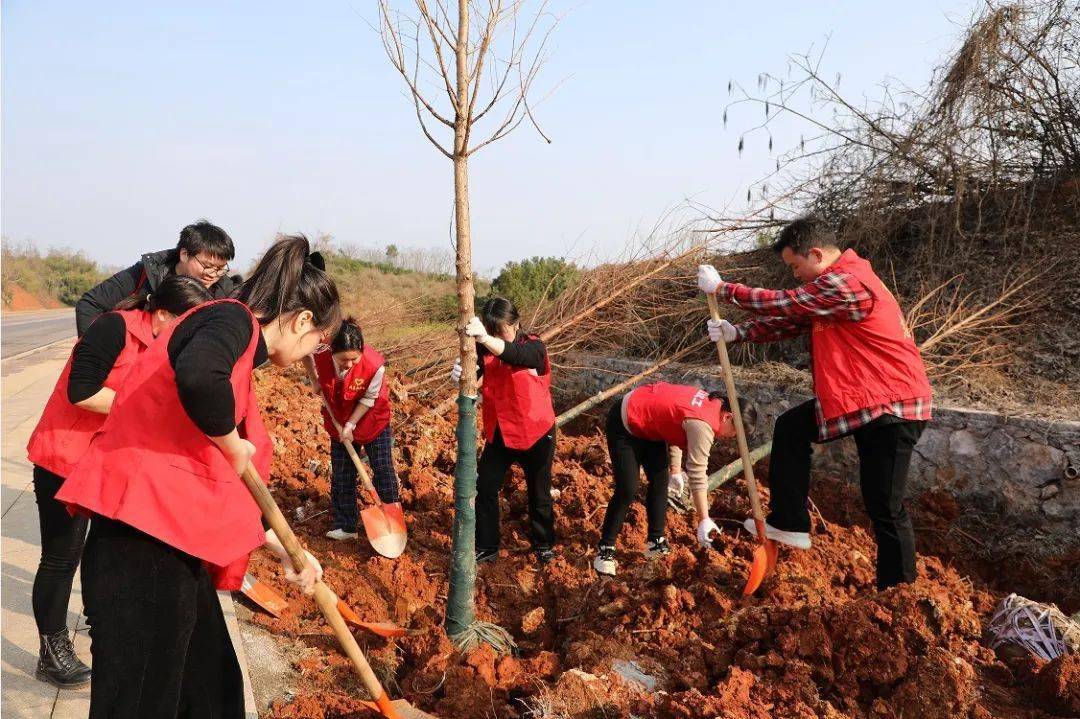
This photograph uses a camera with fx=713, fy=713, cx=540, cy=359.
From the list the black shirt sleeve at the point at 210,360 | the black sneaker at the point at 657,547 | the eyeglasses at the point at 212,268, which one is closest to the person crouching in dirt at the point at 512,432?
the black sneaker at the point at 657,547

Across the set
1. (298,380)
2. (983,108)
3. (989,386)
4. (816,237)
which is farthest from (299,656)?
(983,108)

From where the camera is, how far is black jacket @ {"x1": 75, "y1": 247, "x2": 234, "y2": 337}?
3.26 metres

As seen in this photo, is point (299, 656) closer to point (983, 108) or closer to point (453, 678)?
point (453, 678)

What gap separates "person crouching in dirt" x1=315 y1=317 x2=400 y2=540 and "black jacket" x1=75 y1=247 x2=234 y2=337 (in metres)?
1.21

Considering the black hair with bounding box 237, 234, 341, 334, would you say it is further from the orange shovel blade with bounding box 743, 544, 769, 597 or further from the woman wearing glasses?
the orange shovel blade with bounding box 743, 544, 769, 597

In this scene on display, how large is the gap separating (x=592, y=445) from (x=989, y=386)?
3.15 meters

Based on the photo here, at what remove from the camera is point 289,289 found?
209cm

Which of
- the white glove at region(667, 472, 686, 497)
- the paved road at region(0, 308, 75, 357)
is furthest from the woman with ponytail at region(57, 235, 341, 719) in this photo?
the paved road at region(0, 308, 75, 357)

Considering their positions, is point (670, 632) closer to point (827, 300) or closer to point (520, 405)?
point (520, 405)

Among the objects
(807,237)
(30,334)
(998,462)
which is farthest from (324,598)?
(30,334)

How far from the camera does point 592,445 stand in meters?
6.45

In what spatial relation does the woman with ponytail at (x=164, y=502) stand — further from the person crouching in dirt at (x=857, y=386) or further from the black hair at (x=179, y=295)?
the person crouching in dirt at (x=857, y=386)

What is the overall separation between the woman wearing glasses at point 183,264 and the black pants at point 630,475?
2.41 meters

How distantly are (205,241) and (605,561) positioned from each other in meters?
2.79
